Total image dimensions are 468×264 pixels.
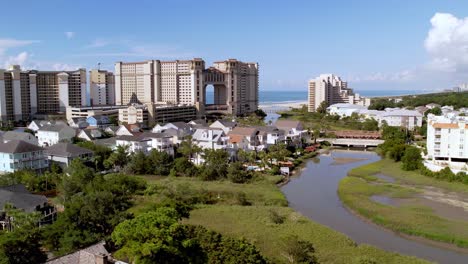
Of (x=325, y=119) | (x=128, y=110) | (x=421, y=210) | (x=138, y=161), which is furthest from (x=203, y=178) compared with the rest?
(x=325, y=119)

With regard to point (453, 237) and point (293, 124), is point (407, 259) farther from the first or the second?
point (293, 124)

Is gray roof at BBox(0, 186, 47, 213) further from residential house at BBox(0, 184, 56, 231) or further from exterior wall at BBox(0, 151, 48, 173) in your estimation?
exterior wall at BBox(0, 151, 48, 173)

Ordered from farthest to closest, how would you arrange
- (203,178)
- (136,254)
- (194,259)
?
(203,178) < (194,259) < (136,254)

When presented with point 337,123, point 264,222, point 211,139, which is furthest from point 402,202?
point 337,123

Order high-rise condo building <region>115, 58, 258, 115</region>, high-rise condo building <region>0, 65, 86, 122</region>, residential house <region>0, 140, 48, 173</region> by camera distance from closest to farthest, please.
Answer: residential house <region>0, 140, 48, 173</region> → high-rise condo building <region>0, 65, 86, 122</region> → high-rise condo building <region>115, 58, 258, 115</region>

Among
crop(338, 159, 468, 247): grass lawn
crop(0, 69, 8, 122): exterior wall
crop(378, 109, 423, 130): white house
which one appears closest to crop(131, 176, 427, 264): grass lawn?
crop(338, 159, 468, 247): grass lawn

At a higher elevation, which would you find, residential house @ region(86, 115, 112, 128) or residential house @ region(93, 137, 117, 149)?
residential house @ region(86, 115, 112, 128)

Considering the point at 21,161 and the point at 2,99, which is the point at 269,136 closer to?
the point at 21,161

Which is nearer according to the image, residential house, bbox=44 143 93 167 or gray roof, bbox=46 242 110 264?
gray roof, bbox=46 242 110 264
